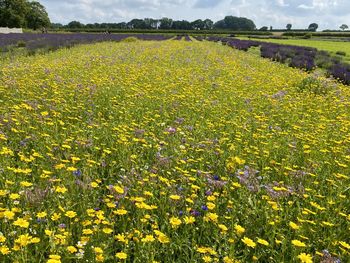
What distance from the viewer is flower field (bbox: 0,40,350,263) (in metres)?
2.51

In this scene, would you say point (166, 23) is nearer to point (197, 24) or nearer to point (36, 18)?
point (197, 24)

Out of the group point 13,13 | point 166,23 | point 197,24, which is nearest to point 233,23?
point 197,24

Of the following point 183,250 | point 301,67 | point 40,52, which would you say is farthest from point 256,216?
point 40,52

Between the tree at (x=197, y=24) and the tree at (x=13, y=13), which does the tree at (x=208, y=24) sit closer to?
the tree at (x=197, y=24)

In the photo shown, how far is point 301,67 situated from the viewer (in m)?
17.3

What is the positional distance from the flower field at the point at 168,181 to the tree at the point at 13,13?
8194cm

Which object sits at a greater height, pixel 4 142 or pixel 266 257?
pixel 4 142

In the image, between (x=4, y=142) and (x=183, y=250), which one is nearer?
(x=183, y=250)

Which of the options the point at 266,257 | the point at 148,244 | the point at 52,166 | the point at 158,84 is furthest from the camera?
the point at 158,84

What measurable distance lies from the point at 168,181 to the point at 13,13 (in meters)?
88.8

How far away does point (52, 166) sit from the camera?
3633mm

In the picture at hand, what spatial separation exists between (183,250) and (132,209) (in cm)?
72

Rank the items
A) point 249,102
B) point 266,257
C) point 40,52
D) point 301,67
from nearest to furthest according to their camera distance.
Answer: point 266,257, point 249,102, point 301,67, point 40,52

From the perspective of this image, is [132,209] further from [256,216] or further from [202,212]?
[256,216]
